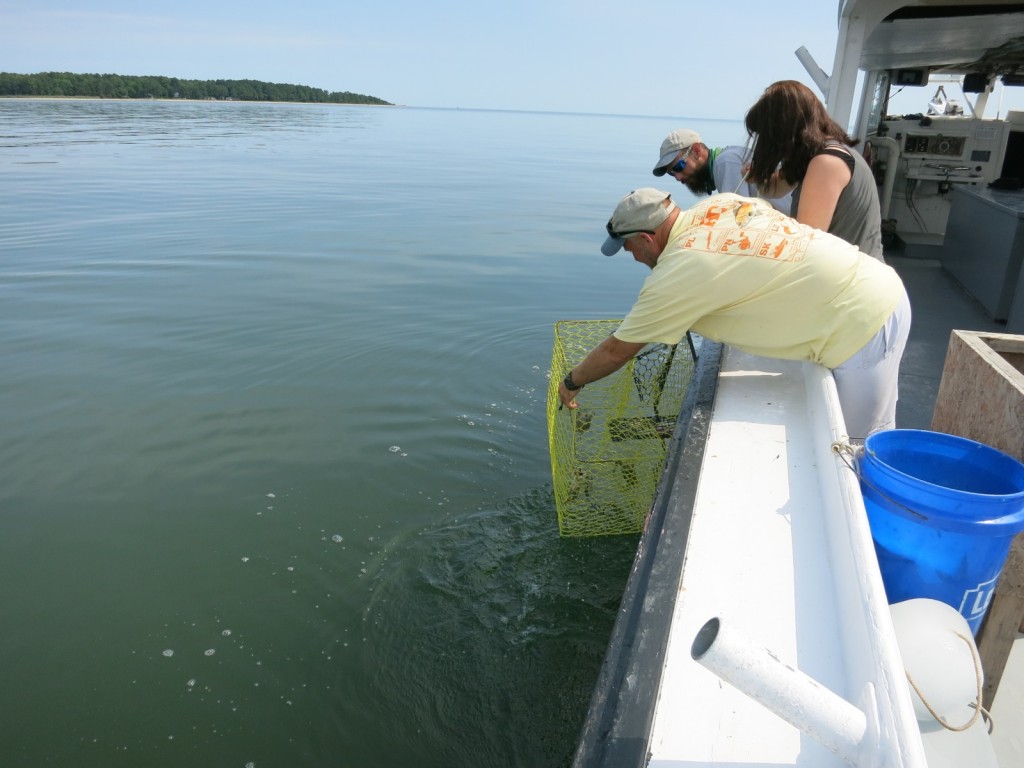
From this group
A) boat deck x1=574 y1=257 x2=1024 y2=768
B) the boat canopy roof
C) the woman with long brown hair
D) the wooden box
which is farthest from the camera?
the boat canopy roof

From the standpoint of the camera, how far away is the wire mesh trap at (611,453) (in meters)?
3.58

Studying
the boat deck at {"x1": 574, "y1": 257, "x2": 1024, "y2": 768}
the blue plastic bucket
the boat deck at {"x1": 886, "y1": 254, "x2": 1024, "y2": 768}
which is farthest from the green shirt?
the boat deck at {"x1": 886, "y1": 254, "x2": 1024, "y2": 768}

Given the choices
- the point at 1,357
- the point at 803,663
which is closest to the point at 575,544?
the point at 803,663

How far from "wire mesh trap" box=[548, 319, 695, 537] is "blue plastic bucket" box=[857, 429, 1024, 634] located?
5.17 feet

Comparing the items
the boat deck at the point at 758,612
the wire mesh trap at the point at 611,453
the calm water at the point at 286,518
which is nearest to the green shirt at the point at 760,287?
the boat deck at the point at 758,612

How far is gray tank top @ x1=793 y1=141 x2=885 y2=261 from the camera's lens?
9.54ft

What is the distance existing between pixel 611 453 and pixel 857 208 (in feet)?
5.28

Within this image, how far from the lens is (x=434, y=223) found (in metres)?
14.4

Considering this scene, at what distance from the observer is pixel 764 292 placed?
239cm

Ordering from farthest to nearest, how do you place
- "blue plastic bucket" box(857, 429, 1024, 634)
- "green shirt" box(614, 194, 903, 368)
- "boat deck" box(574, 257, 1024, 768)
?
"green shirt" box(614, 194, 903, 368), "blue plastic bucket" box(857, 429, 1024, 634), "boat deck" box(574, 257, 1024, 768)

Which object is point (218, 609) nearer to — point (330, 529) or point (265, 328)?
point (330, 529)

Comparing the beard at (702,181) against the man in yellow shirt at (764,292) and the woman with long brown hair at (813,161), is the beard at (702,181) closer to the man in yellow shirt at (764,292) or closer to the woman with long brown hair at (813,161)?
the woman with long brown hair at (813,161)

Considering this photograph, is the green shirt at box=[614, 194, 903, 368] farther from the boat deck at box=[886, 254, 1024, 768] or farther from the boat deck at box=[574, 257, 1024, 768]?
the boat deck at box=[886, 254, 1024, 768]

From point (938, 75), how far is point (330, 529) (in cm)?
1263
